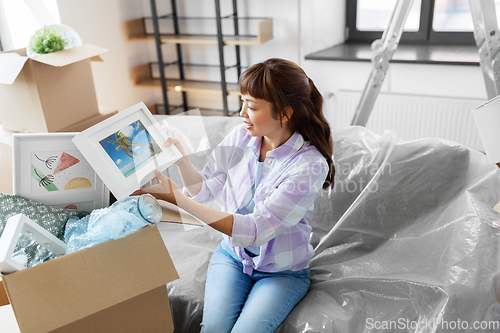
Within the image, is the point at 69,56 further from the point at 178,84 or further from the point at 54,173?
the point at 178,84

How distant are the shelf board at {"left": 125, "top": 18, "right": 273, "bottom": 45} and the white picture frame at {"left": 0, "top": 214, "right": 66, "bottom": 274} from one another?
2.05 m

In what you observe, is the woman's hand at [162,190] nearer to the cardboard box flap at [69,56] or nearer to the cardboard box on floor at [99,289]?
the cardboard box on floor at [99,289]

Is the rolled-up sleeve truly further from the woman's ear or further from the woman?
the woman's ear

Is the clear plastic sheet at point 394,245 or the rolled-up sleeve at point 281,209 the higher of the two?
the rolled-up sleeve at point 281,209

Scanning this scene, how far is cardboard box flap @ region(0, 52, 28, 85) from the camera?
150 cm

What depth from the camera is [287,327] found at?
44.0 inches

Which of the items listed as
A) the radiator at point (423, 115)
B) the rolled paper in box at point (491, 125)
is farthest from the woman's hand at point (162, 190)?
the radiator at point (423, 115)

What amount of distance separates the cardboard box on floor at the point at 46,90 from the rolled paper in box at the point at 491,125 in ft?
4.32

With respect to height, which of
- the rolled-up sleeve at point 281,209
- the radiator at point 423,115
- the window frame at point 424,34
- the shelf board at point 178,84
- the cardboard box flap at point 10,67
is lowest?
the radiator at point 423,115

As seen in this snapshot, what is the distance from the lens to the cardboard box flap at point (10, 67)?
1.50m

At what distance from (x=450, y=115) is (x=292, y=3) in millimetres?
1162

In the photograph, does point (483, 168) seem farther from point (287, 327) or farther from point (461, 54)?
point (461, 54)

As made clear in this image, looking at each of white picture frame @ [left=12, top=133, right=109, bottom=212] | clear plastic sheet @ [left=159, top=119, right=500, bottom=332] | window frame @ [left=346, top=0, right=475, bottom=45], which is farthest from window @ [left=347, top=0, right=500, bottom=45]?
white picture frame @ [left=12, top=133, right=109, bottom=212]

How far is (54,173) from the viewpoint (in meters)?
1.00
